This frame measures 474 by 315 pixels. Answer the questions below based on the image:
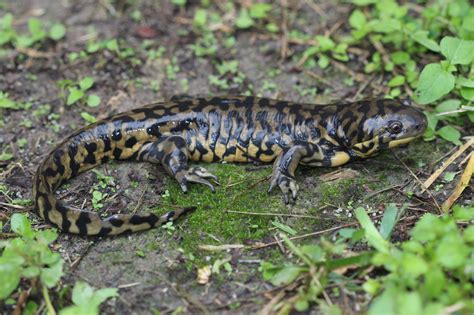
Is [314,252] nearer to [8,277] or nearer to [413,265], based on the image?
[413,265]

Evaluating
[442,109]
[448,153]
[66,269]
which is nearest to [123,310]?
[66,269]

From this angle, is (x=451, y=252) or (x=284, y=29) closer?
(x=451, y=252)

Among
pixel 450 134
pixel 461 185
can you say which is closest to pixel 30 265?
pixel 461 185

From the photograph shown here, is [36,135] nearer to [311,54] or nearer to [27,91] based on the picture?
[27,91]

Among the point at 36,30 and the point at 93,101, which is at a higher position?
the point at 36,30

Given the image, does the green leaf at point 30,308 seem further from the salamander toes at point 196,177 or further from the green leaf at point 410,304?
the green leaf at point 410,304

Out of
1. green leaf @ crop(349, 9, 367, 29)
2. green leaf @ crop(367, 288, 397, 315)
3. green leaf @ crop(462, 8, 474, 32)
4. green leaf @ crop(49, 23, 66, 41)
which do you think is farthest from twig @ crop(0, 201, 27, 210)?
green leaf @ crop(462, 8, 474, 32)

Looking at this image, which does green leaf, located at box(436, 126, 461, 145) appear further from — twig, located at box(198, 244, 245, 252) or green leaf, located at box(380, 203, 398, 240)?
twig, located at box(198, 244, 245, 252)
